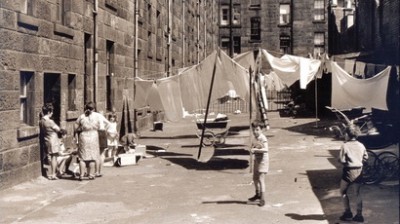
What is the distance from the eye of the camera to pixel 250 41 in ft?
168

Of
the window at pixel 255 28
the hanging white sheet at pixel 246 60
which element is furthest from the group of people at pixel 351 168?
the window at pixel 255 28

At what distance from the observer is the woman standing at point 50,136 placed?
11281 mm

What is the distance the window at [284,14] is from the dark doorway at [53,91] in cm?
4045

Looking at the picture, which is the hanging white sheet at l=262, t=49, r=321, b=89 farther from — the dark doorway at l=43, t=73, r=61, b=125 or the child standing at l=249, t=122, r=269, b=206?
the dark doorway at l=43, t=73, r=61, b=125

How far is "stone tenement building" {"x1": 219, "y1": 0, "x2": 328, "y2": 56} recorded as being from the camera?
49.2 meters


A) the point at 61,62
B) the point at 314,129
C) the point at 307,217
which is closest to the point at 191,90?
the point at 61,62

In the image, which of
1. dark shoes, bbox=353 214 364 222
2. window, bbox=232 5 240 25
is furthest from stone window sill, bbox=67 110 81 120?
window, bbox=232 5 240 25

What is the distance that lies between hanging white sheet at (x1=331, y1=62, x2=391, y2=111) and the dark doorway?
7.97 meters

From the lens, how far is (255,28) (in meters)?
51.2

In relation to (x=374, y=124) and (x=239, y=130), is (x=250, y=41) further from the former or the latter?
(x=374, y=124)

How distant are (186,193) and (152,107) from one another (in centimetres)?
646

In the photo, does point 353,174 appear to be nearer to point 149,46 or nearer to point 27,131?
point 27,131

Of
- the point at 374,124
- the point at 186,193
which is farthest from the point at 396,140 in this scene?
the point at 186,193

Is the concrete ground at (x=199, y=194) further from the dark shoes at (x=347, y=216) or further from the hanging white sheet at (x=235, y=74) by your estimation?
the hanging white sheet at (x=235, y=74)
